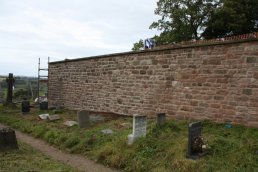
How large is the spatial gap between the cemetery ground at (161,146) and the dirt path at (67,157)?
7.6 inches

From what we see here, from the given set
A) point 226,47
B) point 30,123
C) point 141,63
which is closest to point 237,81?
point 226,47

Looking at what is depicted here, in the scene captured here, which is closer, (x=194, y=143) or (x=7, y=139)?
(x=194, y=143)

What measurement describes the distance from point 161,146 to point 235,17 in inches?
717

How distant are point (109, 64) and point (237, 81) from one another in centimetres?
624

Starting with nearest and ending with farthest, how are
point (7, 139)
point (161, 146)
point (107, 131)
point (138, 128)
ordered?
point (161, 146), point (7, 139), point (138, 128), point (107, 131)

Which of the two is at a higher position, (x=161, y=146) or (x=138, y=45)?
(x=138, y=45)

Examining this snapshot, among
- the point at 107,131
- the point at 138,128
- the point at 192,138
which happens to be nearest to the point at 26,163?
the point at 138,128

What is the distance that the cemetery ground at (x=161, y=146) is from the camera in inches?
246

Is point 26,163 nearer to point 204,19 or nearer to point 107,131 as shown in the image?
point 107,131

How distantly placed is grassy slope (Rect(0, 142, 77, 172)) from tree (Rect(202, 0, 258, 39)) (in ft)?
Result: 62.9

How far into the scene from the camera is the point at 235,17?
22656 millimetres

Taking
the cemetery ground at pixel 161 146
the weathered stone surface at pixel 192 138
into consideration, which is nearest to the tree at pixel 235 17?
the cemetery ground at pixel 161 146

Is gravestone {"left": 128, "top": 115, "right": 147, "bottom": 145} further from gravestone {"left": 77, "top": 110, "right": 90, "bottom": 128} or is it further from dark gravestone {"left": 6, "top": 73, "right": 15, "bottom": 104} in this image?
dark gravestone {"left": 6, "top": 73, "right": 15, "bottom": 104}

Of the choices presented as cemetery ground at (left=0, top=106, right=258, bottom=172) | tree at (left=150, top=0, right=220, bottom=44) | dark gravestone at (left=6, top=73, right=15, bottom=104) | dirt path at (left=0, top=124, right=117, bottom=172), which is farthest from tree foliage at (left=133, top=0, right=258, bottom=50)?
dirt path at (left=0, top=124, right=117, bottom=172)
